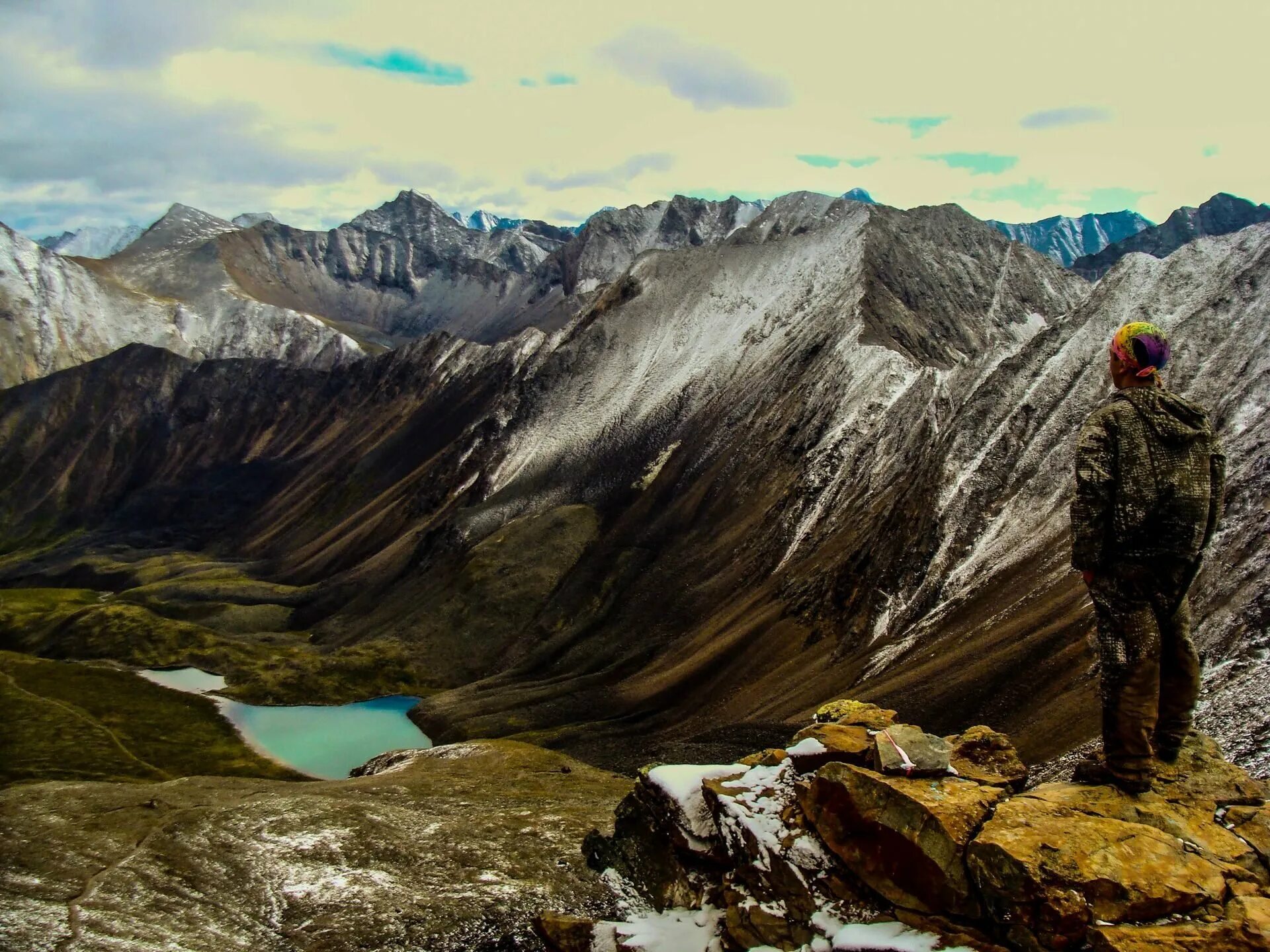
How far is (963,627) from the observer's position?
57094 mm

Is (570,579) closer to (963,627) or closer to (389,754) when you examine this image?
(389,754)

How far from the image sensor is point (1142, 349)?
15.1 metres

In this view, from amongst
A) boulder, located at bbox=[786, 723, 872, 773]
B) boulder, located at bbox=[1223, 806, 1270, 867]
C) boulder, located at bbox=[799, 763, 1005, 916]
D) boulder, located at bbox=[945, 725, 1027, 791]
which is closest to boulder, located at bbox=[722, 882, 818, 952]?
boulder, located at bbox=[799, 763, 1005, 916]

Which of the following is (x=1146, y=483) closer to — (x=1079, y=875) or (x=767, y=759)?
(x=1079, y=875)

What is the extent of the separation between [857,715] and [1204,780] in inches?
282

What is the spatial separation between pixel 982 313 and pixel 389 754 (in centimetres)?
12435

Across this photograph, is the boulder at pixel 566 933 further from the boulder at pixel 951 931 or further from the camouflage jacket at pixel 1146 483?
the camouflage jacket at pixel 1146 483

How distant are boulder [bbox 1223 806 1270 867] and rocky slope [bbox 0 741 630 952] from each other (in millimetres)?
13230

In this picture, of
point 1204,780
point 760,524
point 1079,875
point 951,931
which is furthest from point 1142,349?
point 760,524

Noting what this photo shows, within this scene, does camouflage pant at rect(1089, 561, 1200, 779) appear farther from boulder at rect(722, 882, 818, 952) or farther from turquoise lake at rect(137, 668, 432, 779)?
turquoise lake at rect(137, 668, 432, 779)

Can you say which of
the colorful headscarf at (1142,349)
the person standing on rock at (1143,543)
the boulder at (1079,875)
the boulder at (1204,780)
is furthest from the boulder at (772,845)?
the colorful headscarf at (1142,349)

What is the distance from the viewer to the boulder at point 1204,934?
38.5ft

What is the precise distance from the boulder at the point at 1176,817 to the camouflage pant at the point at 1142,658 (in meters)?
0.45

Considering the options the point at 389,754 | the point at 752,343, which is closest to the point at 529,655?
the point at 389,754
